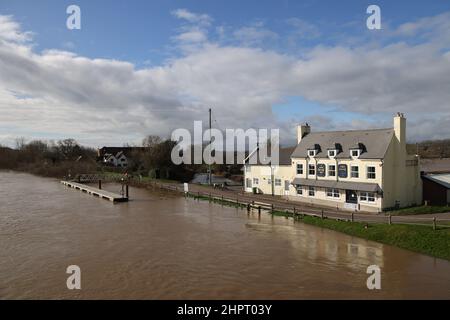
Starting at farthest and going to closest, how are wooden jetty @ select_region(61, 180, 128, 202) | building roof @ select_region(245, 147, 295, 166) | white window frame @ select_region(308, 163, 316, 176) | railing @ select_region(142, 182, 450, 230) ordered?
wooden jetty @ select_region(61, 180, 128, 202) → building roof @ select_region(245, 147, 295, 166) → white window frame @ select_region(308, 163, 316, 176) → railing @ select_region(142, 182, 450, 230)

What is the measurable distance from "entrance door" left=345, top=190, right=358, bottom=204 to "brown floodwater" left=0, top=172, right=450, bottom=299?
637cm

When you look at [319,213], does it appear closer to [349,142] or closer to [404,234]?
[404,234]

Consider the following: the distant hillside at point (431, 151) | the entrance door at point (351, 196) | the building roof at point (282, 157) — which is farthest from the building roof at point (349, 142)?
the distant hillside at point (431, 151)

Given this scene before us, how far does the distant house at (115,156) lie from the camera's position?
102400 mm

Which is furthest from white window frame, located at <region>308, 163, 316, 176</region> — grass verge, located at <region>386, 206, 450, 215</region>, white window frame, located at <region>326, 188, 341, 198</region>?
grass verge, located at <region>386, 206, 450, 215</region>

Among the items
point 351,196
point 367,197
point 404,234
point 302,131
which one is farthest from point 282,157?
point 404,234

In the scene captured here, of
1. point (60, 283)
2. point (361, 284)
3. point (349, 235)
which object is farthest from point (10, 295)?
point (349, 235)

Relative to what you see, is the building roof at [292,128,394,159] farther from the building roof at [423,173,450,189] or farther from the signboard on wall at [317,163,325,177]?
the building roof at [423,173,450,189]

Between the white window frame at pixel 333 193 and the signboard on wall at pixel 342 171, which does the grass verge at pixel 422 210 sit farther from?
the signboard on wall at pixel 342 171

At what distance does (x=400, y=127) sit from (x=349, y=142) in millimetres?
4497

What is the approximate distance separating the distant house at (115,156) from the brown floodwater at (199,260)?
71670 millimetres

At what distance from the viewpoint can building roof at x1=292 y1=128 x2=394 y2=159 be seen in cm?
3058
